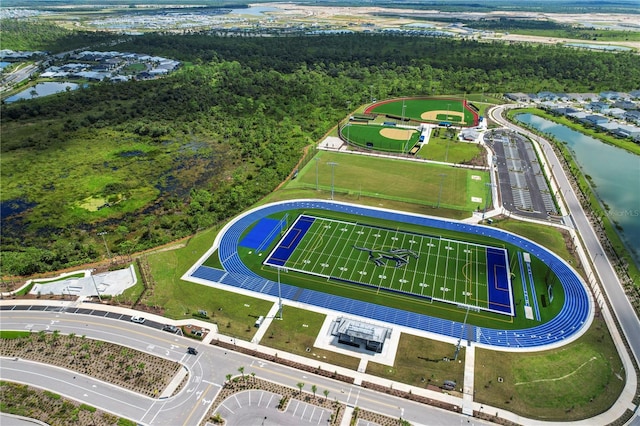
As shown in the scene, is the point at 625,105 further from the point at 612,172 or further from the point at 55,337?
the point at 55,337

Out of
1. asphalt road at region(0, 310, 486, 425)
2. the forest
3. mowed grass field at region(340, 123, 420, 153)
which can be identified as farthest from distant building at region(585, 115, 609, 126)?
asphalt road at region(0, 310, 486, 425)

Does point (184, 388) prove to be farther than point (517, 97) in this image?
No

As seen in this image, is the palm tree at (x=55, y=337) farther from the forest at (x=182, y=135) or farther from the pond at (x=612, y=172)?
the pond at (x=612, y=172)

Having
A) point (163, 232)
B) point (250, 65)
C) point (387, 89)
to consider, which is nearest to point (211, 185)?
point (163, 232)

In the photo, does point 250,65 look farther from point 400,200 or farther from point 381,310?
point 381,310

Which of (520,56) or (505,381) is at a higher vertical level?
(520,56)

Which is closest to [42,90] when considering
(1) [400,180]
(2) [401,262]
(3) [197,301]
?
(1) [400,180]
